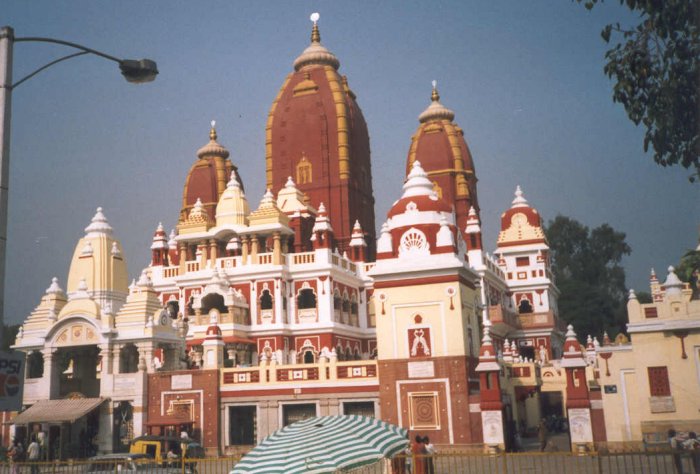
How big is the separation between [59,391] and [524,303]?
2787cm

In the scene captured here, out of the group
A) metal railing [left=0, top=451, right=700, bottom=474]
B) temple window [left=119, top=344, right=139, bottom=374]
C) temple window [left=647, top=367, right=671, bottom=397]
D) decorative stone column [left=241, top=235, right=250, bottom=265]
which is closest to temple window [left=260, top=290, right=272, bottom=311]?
decorative stone column [left=241, top=235, right=250, bottom=265]

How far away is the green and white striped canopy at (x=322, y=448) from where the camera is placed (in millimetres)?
9656

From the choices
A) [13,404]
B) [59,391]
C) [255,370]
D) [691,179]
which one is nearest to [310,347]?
[255,370]

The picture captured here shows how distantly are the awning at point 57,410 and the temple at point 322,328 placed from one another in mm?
85

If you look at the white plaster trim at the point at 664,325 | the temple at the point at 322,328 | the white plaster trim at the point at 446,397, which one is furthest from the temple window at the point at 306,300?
the white plaster trim at the point at 664,325

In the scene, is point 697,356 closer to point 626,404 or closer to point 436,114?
point 626,404

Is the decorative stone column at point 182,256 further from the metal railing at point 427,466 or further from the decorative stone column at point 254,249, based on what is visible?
the metal railing at point 427,466

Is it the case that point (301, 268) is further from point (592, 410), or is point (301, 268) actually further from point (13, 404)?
point (13, 404)

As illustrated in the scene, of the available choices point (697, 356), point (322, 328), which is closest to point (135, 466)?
point (697, 356)

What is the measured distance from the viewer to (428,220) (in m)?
24.9

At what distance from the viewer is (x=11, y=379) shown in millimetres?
7828

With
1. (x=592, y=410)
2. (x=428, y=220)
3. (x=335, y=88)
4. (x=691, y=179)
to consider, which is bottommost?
(x=592, y=410)

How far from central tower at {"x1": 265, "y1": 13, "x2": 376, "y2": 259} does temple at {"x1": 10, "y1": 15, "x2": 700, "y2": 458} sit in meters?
0.13

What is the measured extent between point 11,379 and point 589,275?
62923mm
